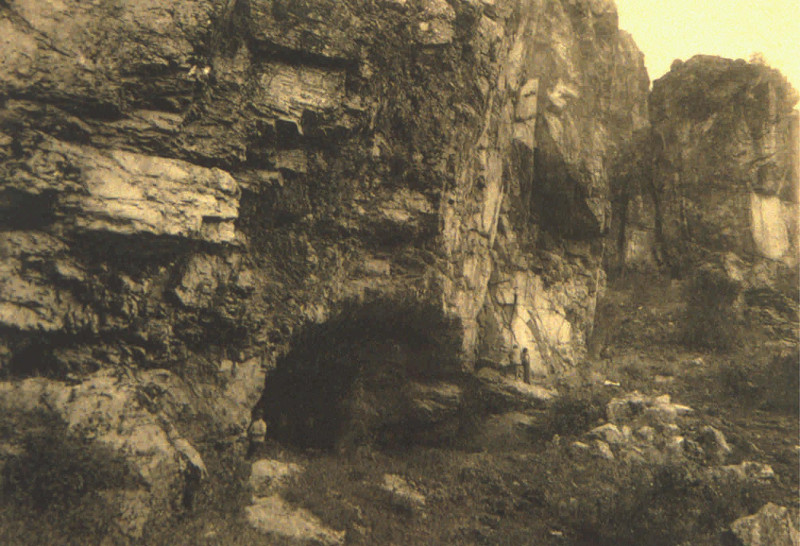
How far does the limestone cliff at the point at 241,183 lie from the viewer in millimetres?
8797

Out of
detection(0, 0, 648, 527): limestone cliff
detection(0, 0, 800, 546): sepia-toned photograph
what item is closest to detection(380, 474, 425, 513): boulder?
detection(0, 0, 800, 546): sepia-toned photograph

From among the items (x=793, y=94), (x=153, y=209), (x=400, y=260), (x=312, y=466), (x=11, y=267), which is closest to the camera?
(x=11, y=267)

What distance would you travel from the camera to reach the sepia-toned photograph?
8.62 m

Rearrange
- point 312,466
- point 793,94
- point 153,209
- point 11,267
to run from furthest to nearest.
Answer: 1. point 793,94
2. point 312,466
3. point 153,209
4. point 11,267

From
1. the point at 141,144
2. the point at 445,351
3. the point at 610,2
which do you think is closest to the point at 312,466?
the point at 445,351

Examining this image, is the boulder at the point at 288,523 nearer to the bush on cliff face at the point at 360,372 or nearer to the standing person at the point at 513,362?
the bush on cliff face at the point at 360,372

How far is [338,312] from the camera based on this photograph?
467 inches

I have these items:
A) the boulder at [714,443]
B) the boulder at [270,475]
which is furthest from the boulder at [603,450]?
the boulder at [270,475]

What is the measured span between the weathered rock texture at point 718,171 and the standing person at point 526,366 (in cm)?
736

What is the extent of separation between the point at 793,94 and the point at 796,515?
16.5 metres

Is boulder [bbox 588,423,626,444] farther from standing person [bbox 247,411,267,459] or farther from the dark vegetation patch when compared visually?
the dark vegetation patch

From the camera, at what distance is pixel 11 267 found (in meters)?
8.46

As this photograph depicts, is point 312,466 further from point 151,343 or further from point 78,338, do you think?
point 78,338

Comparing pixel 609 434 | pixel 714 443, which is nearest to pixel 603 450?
pixel 609 434
